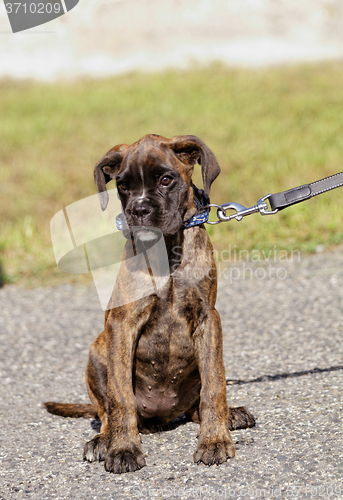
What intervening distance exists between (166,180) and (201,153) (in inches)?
12.0

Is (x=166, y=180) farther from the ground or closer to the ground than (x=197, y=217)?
farther from the ground

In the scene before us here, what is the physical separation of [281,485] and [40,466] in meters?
1.42

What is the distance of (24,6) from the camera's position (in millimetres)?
15055

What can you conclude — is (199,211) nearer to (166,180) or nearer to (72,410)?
(166,180)

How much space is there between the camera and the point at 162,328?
3299 millimetres

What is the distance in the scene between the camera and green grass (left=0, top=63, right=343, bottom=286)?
9.18 metres

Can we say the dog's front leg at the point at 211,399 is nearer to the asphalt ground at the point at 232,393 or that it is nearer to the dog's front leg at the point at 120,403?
the asphalt ground at the point at 232,393

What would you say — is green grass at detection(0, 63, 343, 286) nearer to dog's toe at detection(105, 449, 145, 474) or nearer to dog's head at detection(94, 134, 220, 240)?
dog's head at detection(94, 134, 220, 240)

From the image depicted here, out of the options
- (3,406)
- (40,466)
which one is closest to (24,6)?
(3,406)

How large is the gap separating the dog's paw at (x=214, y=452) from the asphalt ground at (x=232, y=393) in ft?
0.14

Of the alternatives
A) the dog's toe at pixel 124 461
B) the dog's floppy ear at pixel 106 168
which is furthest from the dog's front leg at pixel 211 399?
the dog's floppy ear at pixel 106 168

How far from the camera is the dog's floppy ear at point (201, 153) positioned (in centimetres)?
336

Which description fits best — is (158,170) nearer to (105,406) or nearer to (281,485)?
(105,406)

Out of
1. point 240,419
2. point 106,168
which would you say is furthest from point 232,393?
point 106,168
